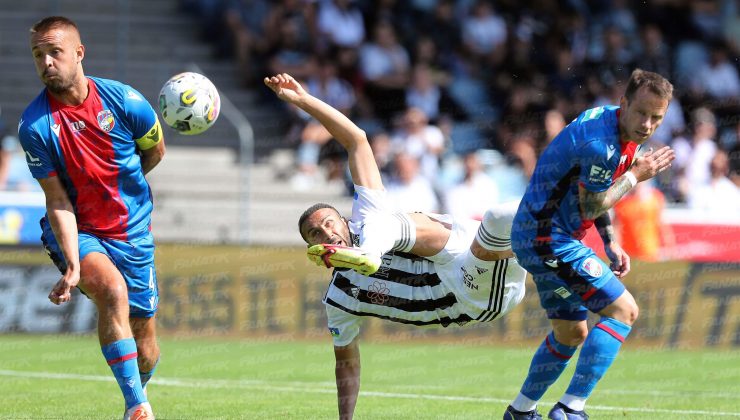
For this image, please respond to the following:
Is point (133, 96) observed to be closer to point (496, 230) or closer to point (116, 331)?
point (116, 331)

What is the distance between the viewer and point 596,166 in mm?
7266

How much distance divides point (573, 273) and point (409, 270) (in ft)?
3.64

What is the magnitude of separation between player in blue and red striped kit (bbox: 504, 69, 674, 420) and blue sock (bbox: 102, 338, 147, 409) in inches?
96.7

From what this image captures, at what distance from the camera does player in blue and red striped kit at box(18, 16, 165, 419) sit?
7.38m

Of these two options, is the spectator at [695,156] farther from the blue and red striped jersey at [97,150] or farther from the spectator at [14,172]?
the blue and red striped jersey at [97,150]

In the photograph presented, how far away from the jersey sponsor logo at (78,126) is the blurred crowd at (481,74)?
8.74 m

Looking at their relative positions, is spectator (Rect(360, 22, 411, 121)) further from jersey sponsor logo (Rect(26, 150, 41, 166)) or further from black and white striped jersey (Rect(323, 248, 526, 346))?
jersey sponsor logo (Rect(26, 150, 41, 166))

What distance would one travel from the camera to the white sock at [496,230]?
304 inches

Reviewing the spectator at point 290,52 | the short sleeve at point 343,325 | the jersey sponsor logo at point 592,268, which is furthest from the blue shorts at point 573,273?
the spectator at point 290,52

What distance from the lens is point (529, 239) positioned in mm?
7586

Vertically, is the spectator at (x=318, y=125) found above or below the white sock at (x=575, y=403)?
above

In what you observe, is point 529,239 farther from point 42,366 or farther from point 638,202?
point 638,202

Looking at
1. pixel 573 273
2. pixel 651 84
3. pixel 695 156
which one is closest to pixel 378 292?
pixel 573 273

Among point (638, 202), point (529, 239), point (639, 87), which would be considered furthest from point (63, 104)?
point (638, 202)
